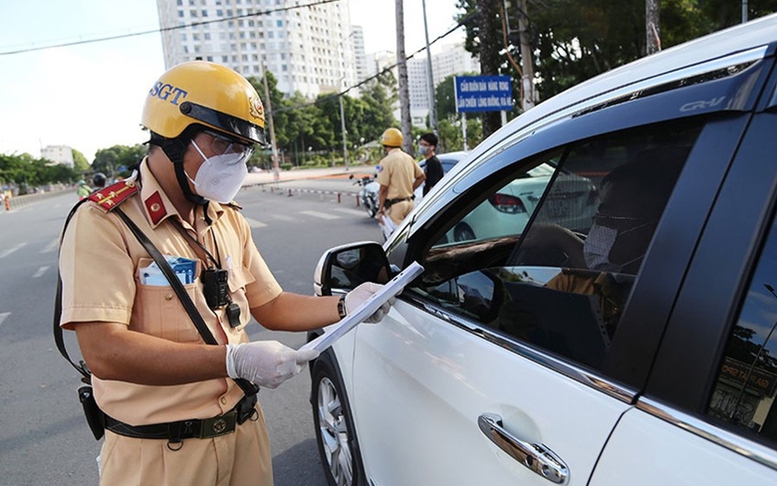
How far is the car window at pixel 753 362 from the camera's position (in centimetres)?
88

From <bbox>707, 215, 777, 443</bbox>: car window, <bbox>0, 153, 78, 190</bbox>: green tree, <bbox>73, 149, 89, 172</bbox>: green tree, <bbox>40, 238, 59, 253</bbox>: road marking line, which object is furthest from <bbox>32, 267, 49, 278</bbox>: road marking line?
<bbox>73, 149, 89, 172</bbox>: green tree

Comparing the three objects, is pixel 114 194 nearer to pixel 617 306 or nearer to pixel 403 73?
pixel 617 306

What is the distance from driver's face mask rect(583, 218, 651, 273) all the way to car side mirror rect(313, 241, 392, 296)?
738 millimetres

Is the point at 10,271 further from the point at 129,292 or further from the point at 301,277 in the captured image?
the point at 129,292

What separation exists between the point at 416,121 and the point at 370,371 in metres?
102

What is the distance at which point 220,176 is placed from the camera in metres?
1.56

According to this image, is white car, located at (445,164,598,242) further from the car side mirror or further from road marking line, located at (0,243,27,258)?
road marking line, located at (0,243,27,258)

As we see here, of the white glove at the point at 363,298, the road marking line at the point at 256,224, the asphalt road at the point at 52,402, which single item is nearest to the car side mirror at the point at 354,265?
the white glove at the point at 363,298

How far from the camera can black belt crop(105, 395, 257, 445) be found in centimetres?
147

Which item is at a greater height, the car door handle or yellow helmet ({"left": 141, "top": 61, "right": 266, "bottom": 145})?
yellow helmet ({"left": 141, "top": 61, "right": 266, "bottom": 145})

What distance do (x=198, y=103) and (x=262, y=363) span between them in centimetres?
73

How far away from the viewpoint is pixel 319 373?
254 cm

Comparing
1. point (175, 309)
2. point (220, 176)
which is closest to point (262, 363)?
point (175, 309)

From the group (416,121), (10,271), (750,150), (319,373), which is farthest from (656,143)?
(416,121)
